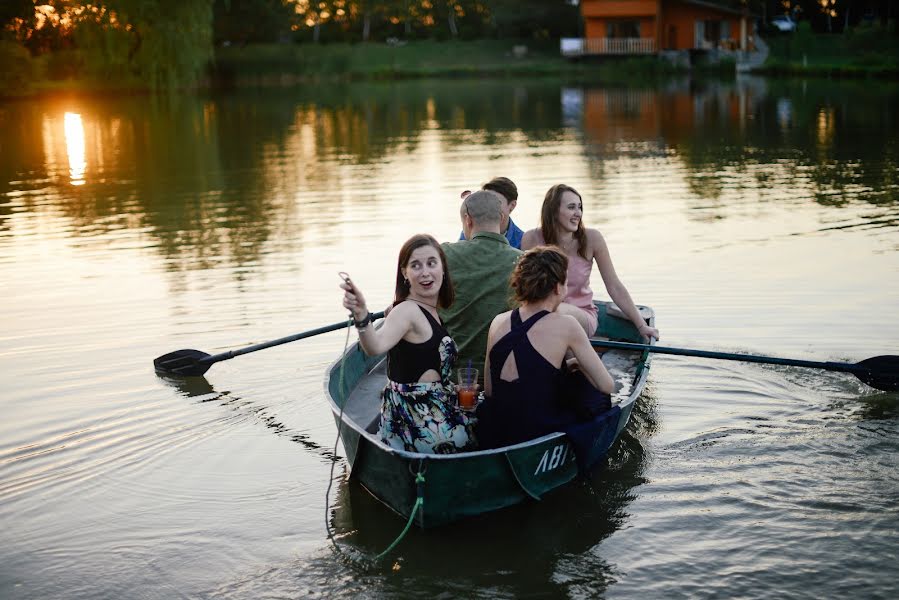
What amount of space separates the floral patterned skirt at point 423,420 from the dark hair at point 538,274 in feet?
2.28

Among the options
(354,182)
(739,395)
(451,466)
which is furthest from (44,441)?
(354,182)

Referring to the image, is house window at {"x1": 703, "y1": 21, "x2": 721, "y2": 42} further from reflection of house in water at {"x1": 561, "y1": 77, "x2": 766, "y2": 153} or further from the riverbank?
reflection of house in water at {"x1": 561, "y1": 77, "x2": 766, "y2": 153}

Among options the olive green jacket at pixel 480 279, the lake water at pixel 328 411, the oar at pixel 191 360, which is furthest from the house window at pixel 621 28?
the olive green jacket at pixel 480 279

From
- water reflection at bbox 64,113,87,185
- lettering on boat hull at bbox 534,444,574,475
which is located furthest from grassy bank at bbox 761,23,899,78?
lettering on boat hull at bbox 534,444,574,475

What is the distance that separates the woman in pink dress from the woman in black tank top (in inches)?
71.6

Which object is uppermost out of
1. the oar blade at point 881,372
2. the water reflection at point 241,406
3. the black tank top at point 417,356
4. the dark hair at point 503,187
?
the dark hair at point 503,187

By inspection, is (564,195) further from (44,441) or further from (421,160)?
(421,160)

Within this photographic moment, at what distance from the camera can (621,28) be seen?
193 ft

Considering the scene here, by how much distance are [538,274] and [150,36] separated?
36.6 m

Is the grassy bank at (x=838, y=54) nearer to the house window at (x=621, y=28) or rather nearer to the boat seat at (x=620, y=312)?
the house window at (x=621, y=28)

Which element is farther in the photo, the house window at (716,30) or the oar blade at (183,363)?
the house window at (716,30)

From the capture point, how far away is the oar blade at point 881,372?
294 inches

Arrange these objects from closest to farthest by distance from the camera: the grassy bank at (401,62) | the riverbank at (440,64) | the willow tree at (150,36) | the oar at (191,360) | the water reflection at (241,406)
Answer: the water reflection at (241,406)
the oar at (191,360)
the willow tree at (150,36)
the riverbank at (440,64)
the grassy bank at (401,62)

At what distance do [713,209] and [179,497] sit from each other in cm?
1111
